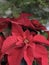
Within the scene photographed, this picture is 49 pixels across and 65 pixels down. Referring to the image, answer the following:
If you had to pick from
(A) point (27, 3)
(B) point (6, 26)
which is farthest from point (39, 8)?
(B) point (6, 26)

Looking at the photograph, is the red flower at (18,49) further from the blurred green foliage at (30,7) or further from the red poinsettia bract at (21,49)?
the blurred green foliage at (30,7)

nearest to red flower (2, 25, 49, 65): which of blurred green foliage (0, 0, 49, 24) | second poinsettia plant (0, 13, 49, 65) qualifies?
second poinsettia plant (0, 13, 49, 65)

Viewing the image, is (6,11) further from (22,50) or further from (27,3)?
(22,50)

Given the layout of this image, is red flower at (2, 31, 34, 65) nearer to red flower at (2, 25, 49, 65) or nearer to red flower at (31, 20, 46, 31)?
red flower at (2, 25, 49, 65)

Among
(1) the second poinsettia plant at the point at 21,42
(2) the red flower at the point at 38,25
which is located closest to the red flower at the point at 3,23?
(1) the second poinsettia plant at the point at 21,42

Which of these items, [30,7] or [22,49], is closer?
[22,49]

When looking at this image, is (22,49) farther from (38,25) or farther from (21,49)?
(38,25)

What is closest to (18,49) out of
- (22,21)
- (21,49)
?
(21,49)

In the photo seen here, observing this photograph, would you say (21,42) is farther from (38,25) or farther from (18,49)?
(38,25)
